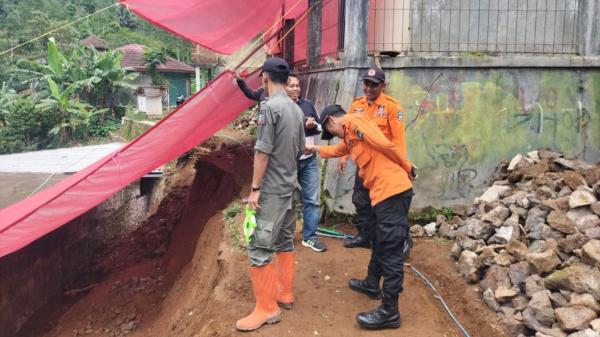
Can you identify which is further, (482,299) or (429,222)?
(429,222)

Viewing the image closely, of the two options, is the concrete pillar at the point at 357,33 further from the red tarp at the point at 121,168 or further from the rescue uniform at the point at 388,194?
the rescue uniform at the point at 388,194

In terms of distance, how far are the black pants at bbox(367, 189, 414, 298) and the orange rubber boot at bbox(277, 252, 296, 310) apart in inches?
24.7

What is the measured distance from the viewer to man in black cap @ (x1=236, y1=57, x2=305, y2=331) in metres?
2.93

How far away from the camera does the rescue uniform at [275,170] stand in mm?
2926

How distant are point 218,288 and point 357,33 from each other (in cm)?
301

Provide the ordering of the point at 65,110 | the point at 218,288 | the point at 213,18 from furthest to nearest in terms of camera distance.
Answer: the point at 65,110 → the point at 213,18 → the point at 218,288

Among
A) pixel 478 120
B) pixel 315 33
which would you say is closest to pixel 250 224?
pixel 478 120

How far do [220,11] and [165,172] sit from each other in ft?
16.0

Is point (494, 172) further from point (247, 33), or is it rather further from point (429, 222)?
point (247, 33)

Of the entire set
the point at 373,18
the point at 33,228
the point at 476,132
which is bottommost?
the point at 33,228

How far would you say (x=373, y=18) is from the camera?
5.53 metres

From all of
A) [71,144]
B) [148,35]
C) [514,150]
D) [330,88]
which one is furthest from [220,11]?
[148,35]

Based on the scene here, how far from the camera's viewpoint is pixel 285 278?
10.8ft

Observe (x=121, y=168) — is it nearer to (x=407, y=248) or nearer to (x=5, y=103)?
(x=407, y=248)
